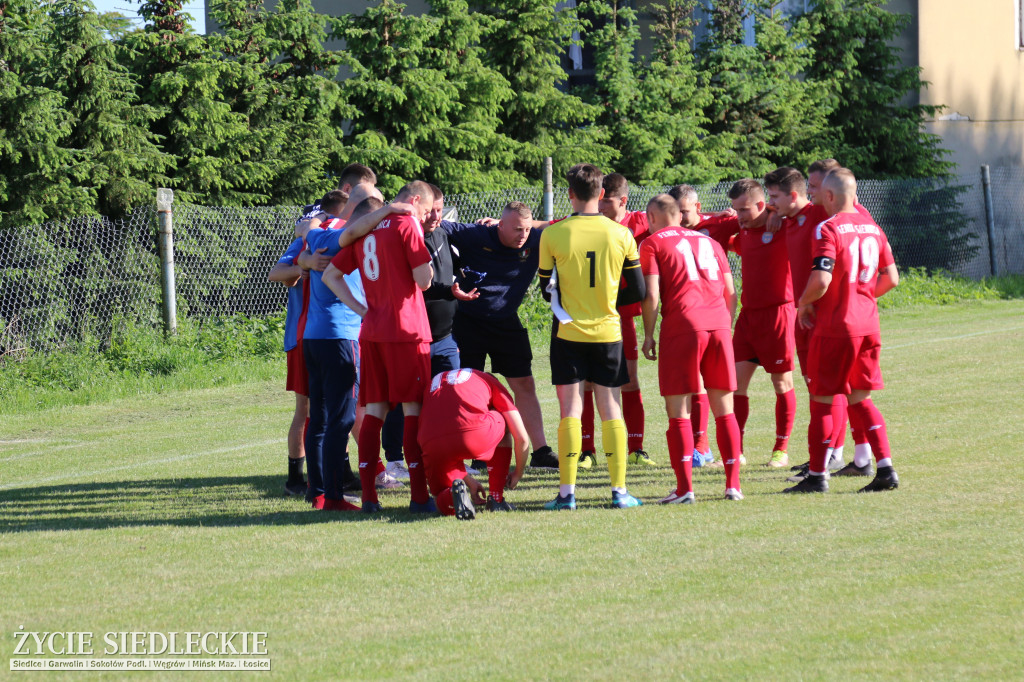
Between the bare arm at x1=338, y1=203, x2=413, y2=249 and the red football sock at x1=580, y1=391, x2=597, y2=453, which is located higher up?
the bare arm at x1=338, y1=203, x2=413, y2=249

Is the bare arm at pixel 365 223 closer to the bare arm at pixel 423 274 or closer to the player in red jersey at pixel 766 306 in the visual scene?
the bare arm at pixel 423 274

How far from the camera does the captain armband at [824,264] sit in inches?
269

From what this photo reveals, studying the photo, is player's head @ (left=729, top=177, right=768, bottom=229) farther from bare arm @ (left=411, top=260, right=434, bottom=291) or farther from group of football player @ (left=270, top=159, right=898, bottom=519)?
bare arm @ (left=411, top=260, right=434, bottom=291)

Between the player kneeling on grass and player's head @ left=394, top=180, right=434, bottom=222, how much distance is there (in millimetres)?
1007

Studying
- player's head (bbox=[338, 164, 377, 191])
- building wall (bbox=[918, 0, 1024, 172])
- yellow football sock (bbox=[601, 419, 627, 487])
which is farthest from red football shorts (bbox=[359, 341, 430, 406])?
building wall (bbox=[918, 0, 1024, 172])

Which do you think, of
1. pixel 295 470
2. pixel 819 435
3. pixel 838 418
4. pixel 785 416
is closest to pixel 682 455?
pixel 819 435

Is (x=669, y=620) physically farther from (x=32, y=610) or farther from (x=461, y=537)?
(x=32, y=610)

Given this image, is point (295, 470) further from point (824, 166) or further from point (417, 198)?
point (824, 166)

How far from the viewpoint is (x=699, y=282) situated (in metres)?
7.04

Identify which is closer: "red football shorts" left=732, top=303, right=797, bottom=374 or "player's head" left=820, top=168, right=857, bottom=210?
"player's head" left=820, top=168, right=857, bottom=210

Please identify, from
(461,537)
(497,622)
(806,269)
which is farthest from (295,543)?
(806,269)

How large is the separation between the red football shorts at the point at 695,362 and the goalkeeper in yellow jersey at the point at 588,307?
1.04ft

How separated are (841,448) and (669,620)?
395 centimetres

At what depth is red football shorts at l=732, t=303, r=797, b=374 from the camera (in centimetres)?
814
